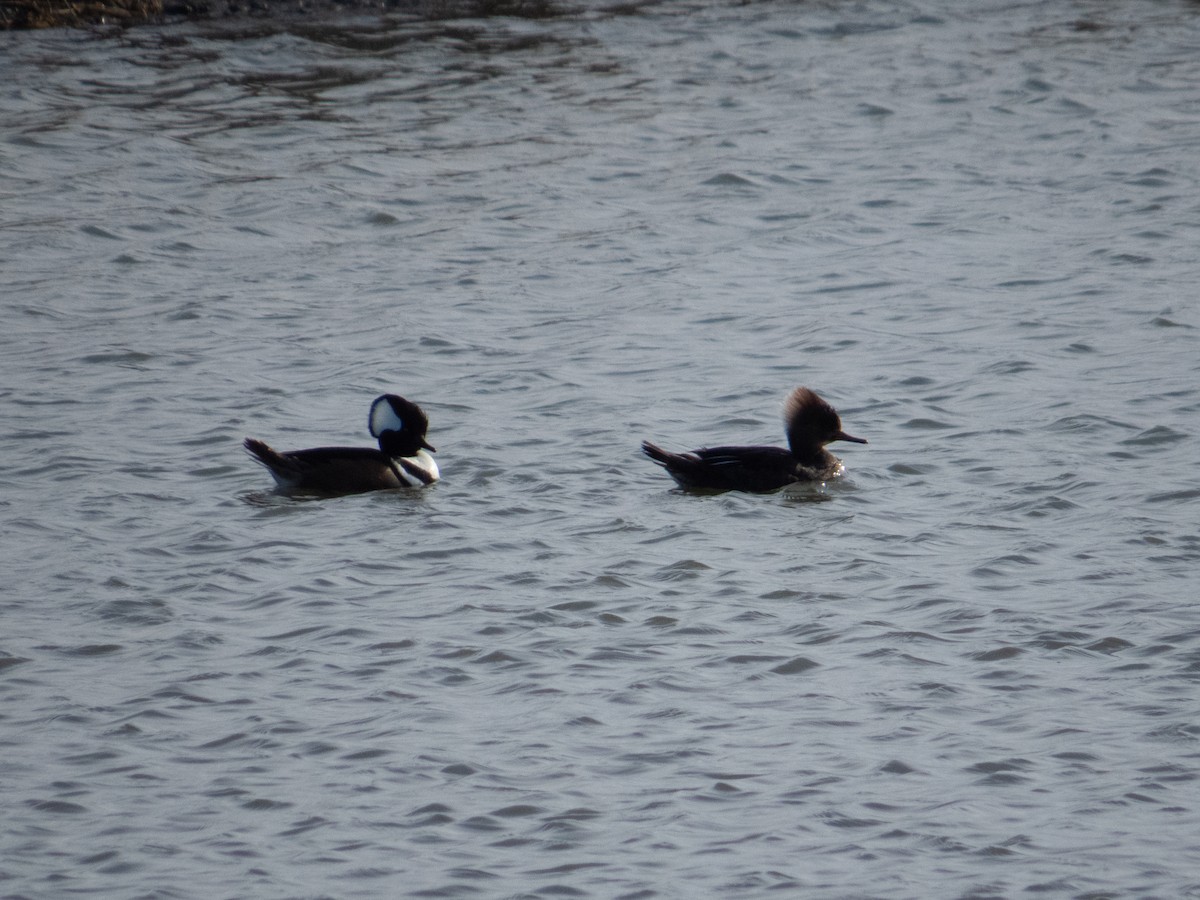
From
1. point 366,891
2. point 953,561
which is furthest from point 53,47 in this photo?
point 366,891

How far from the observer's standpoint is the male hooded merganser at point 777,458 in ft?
32.7

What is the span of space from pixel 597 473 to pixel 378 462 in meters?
1.31

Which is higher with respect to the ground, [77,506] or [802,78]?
[802,78]

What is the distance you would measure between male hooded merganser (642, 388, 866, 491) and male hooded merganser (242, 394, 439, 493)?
1369 mm

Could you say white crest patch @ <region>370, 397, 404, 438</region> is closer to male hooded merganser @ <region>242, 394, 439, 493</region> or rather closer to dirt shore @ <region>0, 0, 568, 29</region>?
male hooded merganser @ <region>242, 394, 439, 493</region>

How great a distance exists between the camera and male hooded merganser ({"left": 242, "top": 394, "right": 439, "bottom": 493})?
9.98 metres

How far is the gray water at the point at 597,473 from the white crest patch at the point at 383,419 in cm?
45

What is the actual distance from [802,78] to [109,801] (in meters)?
15.5

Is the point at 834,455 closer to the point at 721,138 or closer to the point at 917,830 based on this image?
the point at 917,830

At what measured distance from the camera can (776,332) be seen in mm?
12875

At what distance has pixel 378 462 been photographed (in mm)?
10258

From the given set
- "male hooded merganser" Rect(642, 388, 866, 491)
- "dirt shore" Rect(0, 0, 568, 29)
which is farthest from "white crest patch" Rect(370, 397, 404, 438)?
"dirt shore" Rect(0, 0, 568, 29)

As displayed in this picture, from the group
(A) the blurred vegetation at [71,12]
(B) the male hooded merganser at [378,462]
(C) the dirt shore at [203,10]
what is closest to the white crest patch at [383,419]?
(B) the male hooded merganser at [378,462]

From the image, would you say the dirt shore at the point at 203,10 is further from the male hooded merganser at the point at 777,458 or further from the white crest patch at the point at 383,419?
the male hooded merganser at the point at 777,458
